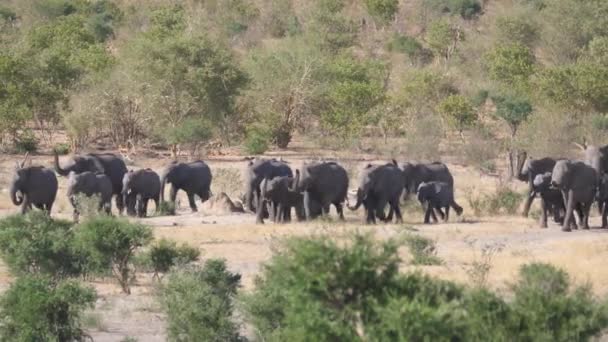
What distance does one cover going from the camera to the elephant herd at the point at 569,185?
2872 cm

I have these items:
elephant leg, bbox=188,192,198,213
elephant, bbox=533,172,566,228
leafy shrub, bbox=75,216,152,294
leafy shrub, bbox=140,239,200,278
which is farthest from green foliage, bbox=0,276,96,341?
elephant leg, bbox=188,192,198,213

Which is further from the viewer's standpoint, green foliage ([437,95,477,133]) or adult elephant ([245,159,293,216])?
green foliage ([437,95,477,133])

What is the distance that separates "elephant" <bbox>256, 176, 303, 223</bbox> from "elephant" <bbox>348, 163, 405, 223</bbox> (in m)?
1.20

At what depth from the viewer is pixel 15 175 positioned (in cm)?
2895

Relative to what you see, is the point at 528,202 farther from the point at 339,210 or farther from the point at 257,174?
the point at 257,174

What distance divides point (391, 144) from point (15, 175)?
778 inches

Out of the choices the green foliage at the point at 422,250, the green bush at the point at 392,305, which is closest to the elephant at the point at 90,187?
the green foliage at the point at 422,250

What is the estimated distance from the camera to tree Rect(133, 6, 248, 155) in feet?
152

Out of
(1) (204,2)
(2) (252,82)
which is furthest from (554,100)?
(1) (204,2)

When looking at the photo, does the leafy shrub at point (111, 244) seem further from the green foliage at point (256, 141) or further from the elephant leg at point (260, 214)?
the green foliage at point (256, 141)

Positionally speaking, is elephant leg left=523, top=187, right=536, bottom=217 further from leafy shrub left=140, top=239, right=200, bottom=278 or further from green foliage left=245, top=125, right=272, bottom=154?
green foliage left=245, top=125, right=272, bottom=154

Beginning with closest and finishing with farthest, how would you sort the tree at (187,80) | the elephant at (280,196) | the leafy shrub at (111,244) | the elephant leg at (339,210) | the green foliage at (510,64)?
the leafy shrub at (111,244) < the elephant at (280,196) < the elephant leg at (339,210) < the tree at (187,80) < the green foliage at (510,64)

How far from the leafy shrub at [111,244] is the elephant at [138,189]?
8971 mm

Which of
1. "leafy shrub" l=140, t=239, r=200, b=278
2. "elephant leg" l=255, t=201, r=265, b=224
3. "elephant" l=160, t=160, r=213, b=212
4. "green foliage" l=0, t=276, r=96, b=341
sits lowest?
"green foliage" l=0, t=276, r=96, b=341
